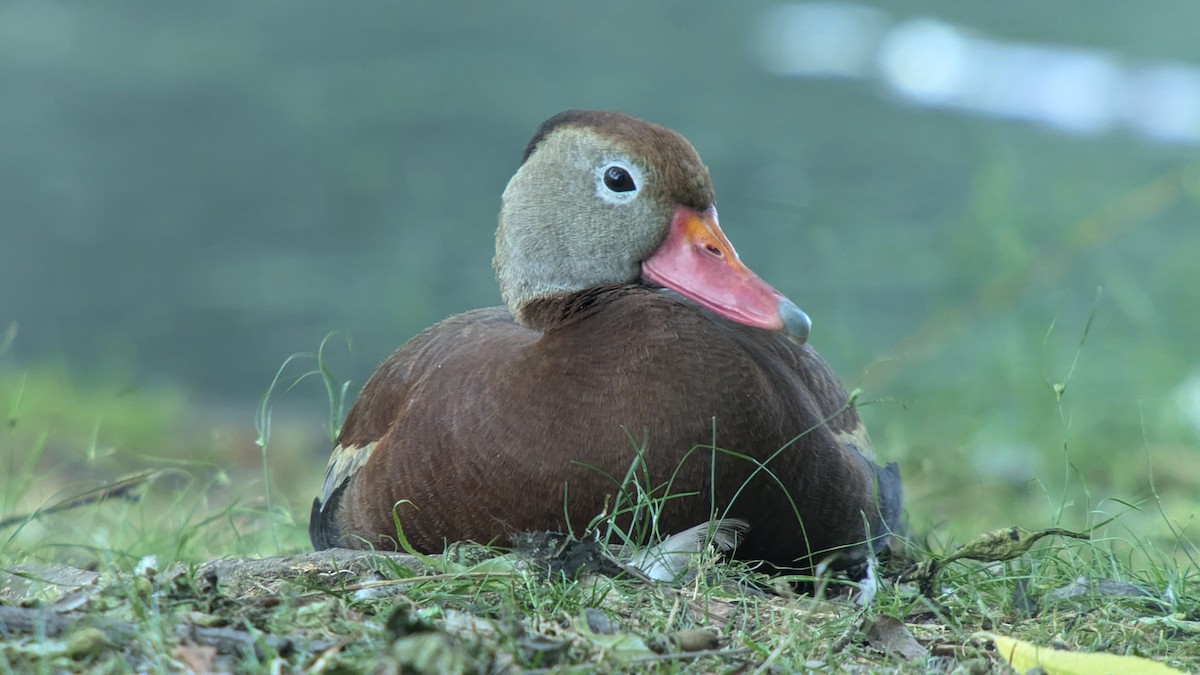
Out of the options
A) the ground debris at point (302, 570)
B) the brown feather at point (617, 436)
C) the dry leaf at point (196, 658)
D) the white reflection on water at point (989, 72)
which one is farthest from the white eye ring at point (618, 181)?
the white reflection on water at point (989, 72)

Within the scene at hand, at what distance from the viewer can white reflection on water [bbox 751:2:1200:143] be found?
1301 cm

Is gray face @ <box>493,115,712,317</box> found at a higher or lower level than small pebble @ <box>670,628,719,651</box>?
higher

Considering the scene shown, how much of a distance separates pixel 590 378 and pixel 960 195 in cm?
832

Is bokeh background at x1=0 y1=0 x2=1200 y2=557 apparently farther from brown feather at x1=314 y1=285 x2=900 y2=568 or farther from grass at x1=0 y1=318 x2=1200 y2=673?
grass at x1=0 y1=318 x2=1200 y2=673

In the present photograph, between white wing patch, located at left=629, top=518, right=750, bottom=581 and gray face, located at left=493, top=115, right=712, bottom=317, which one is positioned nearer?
white wing patch, located at left=629, top=518, right=750, bottom=581

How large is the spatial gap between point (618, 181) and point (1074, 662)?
1815mm

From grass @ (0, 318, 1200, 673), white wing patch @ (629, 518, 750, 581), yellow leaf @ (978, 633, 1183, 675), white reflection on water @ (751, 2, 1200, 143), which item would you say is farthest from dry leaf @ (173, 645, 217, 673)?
white reflection on water @ (751, 2, 1200, 143)

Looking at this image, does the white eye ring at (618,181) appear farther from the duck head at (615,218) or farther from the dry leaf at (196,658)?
the dry leaf at (196,658)

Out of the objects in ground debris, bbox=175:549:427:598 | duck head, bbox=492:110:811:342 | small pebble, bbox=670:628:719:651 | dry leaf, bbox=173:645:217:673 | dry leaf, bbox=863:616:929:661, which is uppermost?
duck head, bbox=492:110:811:342

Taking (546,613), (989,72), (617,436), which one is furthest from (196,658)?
(989,72)

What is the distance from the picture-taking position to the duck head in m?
3.88

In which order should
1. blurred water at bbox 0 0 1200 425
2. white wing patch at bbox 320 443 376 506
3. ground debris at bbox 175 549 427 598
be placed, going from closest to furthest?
ground debris at bbox 175 549 427 598 → white wing patch at bbox 320 443 376 506 → blurred water at bbox 0 0 1200 425

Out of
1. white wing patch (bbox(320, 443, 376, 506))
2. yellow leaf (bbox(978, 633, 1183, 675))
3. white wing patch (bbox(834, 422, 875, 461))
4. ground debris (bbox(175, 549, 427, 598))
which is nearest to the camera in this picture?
yellow leaf (bbox(978, 633, 1183, 675))

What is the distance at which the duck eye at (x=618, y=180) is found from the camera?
3963 millimetres
